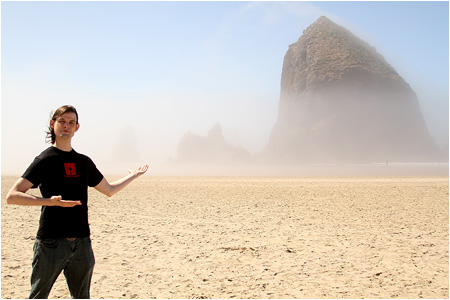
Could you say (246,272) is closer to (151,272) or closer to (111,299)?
(151,272)

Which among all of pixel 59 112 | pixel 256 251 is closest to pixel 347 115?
pixel 256 251

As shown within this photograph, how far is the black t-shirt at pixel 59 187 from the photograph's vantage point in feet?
9.36

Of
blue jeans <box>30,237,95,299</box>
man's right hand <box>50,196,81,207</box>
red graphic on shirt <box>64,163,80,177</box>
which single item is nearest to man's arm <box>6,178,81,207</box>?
man's right hand <box>50,196,81,207</box>

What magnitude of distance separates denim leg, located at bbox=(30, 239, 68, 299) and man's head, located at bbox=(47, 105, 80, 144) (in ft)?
2.73

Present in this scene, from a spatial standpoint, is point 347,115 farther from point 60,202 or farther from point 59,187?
point 60,202

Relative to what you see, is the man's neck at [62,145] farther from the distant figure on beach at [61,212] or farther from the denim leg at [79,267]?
the denim leg at [79,267]

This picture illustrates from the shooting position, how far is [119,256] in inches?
335

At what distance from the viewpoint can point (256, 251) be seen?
8953 millimetres

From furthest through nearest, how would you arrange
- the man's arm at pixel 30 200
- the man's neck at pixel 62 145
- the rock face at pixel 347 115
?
the rock face at pixel 347 115 → the man's neck at pixel 62 145 → the man's arm at pixel 30 200

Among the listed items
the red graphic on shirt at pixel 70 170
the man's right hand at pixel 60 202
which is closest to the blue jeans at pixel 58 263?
the man's right hand at pixel 60 202

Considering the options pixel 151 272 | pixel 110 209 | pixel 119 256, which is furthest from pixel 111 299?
pixel 110 209

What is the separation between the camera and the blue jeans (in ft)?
9.50

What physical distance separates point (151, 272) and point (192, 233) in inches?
142

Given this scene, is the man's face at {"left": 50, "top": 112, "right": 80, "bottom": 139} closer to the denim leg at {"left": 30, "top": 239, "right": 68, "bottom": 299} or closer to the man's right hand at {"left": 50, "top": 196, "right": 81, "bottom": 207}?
the man's right hand at {"left": 50, "top": 196, "right": 81, "bottom": 207}
